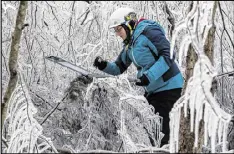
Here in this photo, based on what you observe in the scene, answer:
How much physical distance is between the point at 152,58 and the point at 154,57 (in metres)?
0.02

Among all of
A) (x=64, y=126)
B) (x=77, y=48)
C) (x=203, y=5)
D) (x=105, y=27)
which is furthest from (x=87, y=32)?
(x=203, y=5)

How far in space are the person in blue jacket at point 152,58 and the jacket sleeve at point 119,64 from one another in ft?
0.70

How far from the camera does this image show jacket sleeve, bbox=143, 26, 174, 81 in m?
3.65

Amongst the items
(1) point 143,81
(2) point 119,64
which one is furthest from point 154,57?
(2) point 119,64

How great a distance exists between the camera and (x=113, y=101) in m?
4.20

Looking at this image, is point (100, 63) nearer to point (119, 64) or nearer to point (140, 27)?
point (119, 64)

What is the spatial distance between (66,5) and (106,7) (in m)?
0.91

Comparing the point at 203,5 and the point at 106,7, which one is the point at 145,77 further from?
the point at 203,5

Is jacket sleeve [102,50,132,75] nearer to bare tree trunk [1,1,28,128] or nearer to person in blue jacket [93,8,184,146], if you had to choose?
person in blue jacket [93,8,184,146]

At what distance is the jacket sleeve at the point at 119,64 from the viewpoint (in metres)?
4.26

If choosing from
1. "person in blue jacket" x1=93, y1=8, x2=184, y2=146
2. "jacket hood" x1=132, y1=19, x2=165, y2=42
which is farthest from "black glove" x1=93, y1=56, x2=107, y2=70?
"jacket hood" x1=132, y1=19, x2=165, y2=42

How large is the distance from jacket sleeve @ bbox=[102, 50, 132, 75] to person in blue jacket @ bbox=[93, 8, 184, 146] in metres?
0.21

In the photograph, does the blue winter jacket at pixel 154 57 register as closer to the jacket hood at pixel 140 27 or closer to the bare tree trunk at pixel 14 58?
the jacket hood at pixel 140 27

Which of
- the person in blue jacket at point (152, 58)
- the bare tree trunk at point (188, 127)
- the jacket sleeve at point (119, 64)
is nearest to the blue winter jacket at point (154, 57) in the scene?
the person in blue jacket at point (152, 58)
